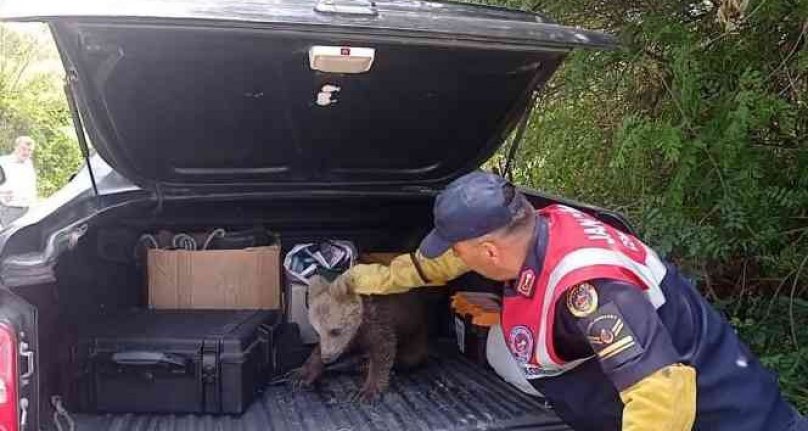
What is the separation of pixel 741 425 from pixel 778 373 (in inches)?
59.1

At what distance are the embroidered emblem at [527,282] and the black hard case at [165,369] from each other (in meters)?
0.97

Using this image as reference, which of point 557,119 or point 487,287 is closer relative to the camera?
point 487,287

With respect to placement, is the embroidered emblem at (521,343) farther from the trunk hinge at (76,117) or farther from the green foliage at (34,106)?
the green foliage at (34,106)

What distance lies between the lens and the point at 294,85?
2703 millimetres

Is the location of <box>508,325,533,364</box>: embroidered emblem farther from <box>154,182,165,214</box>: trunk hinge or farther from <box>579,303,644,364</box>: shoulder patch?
<box>154,182,165,214</box>: trunk hinge

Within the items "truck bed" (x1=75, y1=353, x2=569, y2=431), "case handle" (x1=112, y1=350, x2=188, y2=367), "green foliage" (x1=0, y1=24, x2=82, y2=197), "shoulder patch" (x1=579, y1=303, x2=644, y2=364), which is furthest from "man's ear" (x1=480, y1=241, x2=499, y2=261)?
"green foliage" (x1=0, y1=24, x2=82, y2=197)

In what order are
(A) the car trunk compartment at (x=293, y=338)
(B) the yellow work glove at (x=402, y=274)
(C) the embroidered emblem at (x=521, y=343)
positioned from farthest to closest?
(B) the yellow work glove at (x=402, y=274) → (A) the car trunk compartment at (x=293, y=338) → (C) the embroidered emblem at (x=521, y=343)

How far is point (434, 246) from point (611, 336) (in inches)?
24.1

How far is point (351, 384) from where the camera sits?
312 cm

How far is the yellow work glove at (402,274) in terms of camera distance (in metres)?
2.85

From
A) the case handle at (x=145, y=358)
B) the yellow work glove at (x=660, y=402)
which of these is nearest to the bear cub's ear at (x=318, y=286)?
the case handle at (x=145, y=358)

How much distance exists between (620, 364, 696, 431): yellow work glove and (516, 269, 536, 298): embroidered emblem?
0.36m

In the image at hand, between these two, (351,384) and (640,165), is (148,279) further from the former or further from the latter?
(640,165)

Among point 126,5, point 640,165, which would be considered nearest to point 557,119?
point 640,165
